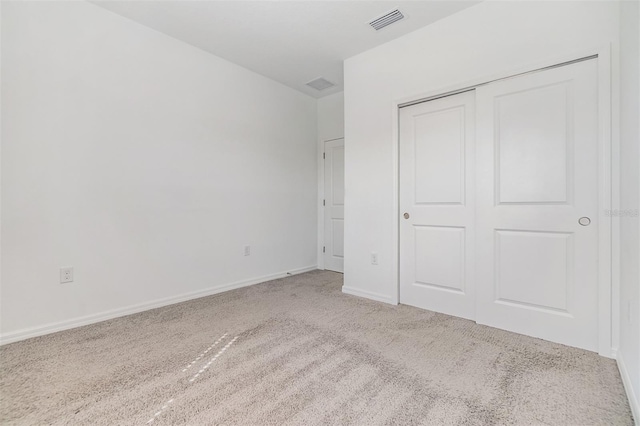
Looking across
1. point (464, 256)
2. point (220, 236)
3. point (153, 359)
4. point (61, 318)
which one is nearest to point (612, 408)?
point (464, 256)

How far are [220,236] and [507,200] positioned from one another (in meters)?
2.75

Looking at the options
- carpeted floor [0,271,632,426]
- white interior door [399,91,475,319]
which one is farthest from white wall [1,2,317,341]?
white interior door [399,91,475,319]

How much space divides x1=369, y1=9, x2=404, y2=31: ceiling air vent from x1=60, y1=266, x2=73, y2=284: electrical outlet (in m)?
3.20

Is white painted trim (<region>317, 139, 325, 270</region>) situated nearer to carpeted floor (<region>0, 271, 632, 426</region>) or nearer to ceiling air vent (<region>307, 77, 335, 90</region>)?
ceiling air vent (<region>307, 77, 335, 90</region>)

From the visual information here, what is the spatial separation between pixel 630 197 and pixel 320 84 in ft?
10.8

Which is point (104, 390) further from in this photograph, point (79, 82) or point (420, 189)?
point (420, 189)

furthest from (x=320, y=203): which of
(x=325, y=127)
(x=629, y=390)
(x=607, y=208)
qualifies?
(x=629, y=390)

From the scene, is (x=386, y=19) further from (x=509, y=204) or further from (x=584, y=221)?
(x=584, y=221)

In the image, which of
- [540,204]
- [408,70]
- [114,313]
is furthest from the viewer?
[408,70]

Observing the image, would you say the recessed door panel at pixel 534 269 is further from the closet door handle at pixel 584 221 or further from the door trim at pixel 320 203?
the door trim at pixel 320 203

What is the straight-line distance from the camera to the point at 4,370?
1.62 metres

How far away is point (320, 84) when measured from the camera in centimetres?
383

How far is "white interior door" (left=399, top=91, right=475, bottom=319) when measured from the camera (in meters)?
2.40

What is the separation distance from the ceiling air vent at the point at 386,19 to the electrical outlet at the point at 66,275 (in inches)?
126
